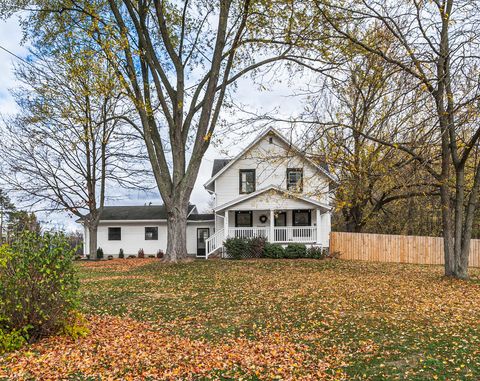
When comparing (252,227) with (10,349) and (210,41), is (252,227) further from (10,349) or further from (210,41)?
(10,349)

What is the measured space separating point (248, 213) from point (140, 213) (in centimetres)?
901

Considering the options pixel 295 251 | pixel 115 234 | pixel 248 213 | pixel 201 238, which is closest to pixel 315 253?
pixel 295 251

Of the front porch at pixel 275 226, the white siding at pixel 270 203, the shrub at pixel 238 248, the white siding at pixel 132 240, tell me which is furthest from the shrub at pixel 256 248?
the white siding at pixel 132 240

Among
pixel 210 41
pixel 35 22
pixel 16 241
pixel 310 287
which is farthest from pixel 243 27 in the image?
pixel 16 241

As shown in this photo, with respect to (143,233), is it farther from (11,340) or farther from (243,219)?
(11,340)

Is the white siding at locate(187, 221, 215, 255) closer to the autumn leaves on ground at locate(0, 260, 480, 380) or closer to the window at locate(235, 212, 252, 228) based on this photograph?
the window at locate(235, 212, 252, 228)

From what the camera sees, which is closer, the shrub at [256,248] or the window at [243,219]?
the shrub at [256,248]

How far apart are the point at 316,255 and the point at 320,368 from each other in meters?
15.8

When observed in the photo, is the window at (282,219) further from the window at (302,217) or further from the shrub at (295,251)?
the shrub at (295,251)

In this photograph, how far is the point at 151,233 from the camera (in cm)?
2703

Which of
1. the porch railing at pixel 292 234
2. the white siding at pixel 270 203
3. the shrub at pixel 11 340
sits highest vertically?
the white siding at pixel 270 203

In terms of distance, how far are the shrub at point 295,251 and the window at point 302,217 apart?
125 inches

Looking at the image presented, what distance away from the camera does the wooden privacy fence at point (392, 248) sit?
69.1 ft

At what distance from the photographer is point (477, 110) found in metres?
9.21
